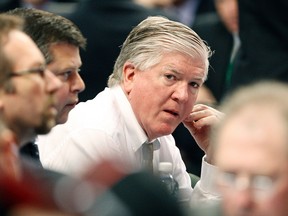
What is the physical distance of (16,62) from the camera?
11.7 ft

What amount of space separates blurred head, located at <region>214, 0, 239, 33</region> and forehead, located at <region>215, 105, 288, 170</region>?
485cm

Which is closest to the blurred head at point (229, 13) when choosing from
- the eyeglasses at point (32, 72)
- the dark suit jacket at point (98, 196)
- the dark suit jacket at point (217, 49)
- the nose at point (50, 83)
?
the dark suit jacket at point (217, 49)

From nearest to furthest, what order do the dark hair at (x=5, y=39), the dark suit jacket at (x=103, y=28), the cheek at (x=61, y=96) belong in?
the dark hair at (x=5, y=39) < the cheek at (x=61, y=96) < the dark suit jacket at (x=103, y=28)

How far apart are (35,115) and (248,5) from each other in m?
2.54

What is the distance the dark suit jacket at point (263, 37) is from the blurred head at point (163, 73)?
1178 mm

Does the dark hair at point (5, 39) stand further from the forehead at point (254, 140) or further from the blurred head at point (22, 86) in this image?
the forehead at point (254, 140)

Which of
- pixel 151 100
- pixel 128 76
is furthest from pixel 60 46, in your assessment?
pixel 151 100

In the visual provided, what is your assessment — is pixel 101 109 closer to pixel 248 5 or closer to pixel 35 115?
pixel 35 115

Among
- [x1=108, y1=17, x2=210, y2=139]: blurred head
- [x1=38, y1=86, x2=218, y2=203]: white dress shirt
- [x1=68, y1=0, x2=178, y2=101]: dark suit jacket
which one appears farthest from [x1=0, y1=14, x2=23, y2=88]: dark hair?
[x1=68, y1=0, x2=178, y2=101]: dark suit jacket

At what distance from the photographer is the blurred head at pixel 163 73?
15.4 feet

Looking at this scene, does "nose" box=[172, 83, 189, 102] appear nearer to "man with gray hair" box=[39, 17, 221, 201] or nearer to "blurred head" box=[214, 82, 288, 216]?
"man with gray hair" box=[39, 17, 221, 201]

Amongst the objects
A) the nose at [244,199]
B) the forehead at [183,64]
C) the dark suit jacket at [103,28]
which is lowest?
the dark suit jacket at [103,28]

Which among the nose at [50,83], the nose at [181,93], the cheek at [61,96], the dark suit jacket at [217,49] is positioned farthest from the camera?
the dark suit jacket at [217,49]

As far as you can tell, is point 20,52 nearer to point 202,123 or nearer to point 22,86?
point 22,86
